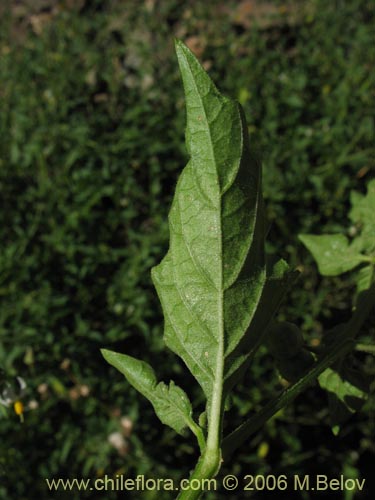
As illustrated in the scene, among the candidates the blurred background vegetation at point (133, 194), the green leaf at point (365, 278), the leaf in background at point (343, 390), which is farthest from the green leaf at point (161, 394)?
the blurred background vegetation at point (133, 194)

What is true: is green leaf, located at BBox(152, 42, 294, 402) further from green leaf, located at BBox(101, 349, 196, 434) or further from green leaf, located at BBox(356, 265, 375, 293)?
green leaf, located at BBox(356, 265, 375, 293)

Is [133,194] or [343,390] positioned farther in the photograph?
[133,194]

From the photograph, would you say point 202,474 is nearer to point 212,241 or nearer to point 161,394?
point 161,394

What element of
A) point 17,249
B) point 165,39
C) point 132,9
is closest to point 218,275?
point 17,249

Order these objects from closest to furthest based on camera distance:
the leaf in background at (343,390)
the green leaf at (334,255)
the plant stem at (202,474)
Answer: the plant stem at (202,474) → the leaf in background at (343,390) → the green leaf at (334,255)

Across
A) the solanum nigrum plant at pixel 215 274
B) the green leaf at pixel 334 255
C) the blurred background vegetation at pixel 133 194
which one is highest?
the solanum nigrum plant at pixel 215 274

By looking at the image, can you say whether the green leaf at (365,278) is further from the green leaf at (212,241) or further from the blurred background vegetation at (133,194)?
the blurred background vegetation at (133,194)

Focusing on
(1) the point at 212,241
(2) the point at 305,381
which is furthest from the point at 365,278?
(1) the point at 212,241
